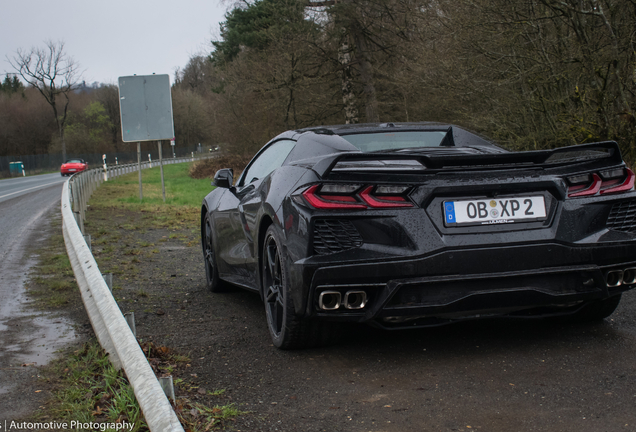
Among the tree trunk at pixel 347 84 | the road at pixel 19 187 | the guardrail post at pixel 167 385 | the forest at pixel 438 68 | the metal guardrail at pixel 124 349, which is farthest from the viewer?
the road at pixel 19 187

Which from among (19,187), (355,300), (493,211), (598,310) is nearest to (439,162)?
(493,211)

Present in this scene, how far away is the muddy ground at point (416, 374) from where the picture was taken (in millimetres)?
2891

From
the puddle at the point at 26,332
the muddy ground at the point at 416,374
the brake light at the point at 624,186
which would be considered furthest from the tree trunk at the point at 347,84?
the brake light at the point at 624,186

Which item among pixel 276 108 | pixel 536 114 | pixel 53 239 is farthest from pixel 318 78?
pixel 53 239

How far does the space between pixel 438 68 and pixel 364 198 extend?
12.6 meters

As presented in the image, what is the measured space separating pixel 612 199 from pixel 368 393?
1.74 metres

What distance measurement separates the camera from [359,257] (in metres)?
3.48

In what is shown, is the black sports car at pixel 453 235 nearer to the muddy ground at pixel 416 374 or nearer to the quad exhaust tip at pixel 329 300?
the quad exhaust tip at pixel 329 300

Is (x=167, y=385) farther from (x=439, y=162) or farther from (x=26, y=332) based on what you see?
(x=26, y=332)

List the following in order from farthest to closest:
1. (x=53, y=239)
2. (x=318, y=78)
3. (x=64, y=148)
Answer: (x=64, y=148)
(x=318, y=78)
(x=53, y=239)

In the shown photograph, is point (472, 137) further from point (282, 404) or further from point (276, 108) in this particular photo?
point (276, 108)

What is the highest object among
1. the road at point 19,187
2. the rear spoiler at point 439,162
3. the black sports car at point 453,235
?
the rear spoiler at point 439,162

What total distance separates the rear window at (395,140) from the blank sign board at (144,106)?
1850 cm

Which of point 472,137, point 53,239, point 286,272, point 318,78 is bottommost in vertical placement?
point 53,239
